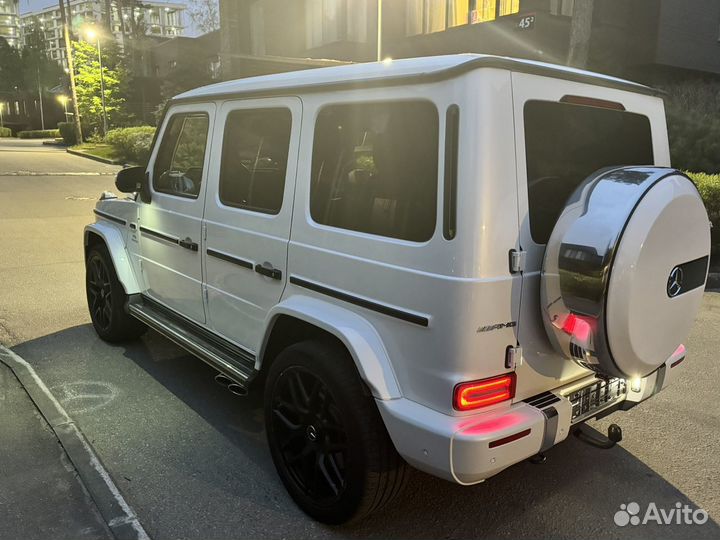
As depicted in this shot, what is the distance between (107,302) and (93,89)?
3969cm

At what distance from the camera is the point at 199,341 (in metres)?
3.77

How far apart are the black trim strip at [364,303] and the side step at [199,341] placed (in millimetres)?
671

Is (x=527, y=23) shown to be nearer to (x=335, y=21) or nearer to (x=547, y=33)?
(x=547, y=33)

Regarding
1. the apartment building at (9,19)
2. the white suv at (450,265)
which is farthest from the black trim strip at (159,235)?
the apartment building at (9,19)

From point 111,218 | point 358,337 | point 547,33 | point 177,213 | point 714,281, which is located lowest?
point 714,281

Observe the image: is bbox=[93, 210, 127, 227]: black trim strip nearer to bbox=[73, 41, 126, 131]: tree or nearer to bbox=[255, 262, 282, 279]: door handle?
bbox=[255, 262, 282, 279]: door handle

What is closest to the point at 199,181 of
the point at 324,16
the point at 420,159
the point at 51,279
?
the point at 420,159

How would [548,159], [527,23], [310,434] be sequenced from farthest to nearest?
[527,23], [310,434], [548,159]

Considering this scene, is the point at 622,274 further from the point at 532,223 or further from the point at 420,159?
the point at 420,159

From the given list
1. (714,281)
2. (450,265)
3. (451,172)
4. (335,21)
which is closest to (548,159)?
(451,172)

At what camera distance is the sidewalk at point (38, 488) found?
2.76m

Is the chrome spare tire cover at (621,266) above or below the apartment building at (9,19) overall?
below

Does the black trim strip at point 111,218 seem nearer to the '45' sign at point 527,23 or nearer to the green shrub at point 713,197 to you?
the green shrub at point 713,197

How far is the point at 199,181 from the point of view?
12.4 ft
